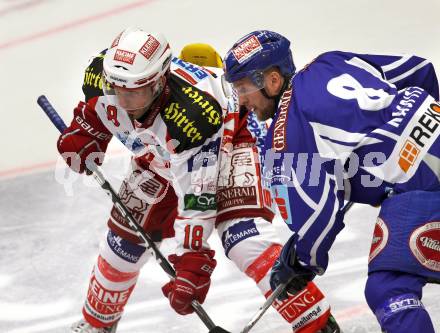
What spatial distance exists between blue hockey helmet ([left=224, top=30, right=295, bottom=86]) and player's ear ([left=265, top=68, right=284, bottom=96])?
0.02 metres

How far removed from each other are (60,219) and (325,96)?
277 cm

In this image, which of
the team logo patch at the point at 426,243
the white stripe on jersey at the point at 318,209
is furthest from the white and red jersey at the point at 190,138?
the team logo patch at the point at 426,243

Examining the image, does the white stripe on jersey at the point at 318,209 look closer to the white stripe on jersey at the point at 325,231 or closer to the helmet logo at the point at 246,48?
the white stripe on jersey at the point at 325,231

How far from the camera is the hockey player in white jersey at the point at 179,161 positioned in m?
4.28

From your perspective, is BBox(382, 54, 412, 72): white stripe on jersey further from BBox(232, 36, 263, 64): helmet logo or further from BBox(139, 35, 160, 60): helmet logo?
BBox(139, 35, 160, 60): helmet logo

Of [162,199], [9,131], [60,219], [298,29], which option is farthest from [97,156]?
[298,29]

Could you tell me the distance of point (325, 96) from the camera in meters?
3.49

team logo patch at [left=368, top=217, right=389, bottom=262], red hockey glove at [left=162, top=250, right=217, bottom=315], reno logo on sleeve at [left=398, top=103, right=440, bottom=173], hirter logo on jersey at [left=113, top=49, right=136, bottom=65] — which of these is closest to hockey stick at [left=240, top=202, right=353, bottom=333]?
red hockey glove at [left=162, top=250, right=217, bottom=315]

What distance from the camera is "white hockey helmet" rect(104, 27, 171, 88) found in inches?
166

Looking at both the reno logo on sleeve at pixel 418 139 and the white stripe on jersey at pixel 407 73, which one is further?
the white stripe on jersey at pixel 407 73

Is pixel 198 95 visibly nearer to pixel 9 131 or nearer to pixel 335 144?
pixel 335 144

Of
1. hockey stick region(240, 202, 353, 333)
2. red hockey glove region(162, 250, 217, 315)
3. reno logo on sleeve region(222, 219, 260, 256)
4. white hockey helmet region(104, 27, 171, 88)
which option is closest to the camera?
hockey stick region(240, 202, 353, 333)

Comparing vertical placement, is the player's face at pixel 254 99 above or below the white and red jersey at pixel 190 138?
above

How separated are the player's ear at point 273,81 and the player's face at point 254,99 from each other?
0.11 feet
